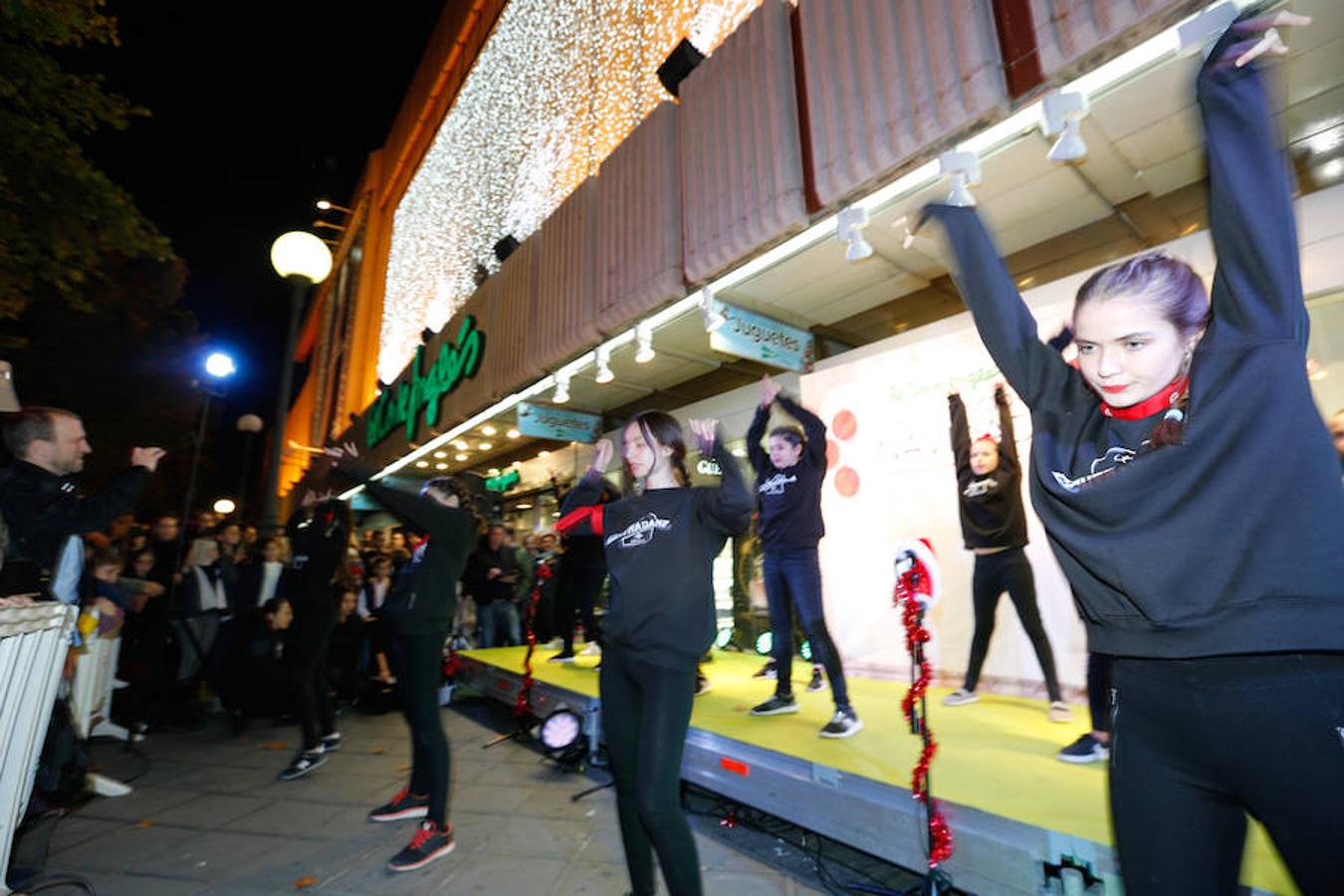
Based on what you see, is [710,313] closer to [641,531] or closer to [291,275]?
[641,531]

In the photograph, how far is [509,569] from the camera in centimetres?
895

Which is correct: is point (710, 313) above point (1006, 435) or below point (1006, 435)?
above

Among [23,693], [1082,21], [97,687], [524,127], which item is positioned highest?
[524,127]

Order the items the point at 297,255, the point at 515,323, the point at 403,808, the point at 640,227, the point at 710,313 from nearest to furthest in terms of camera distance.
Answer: the point at 403,808 → the point at 710,313 → the point at 640,227 → the point at 297,255 → the point at 515,323

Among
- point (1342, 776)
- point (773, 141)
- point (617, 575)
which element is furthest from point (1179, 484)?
point (773, 141)

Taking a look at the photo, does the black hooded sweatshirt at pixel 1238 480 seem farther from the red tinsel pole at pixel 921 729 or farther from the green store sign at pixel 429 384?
the green store sign at pixel 429 384

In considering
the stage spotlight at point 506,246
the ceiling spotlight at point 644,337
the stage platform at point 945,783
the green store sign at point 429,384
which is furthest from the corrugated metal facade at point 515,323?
the stage platform at point 945,783

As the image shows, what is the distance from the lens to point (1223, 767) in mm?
1018

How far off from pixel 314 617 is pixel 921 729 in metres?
4.44

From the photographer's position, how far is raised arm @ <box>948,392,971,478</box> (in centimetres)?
448

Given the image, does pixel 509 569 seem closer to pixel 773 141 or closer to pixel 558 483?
pixel 558 483

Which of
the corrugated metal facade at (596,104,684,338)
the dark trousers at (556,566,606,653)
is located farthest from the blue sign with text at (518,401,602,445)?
the corrugated metal facade at (596,104,684,338)

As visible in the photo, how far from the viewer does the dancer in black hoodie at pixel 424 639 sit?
10.6 ft

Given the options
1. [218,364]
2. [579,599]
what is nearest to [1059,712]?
[579,599]
